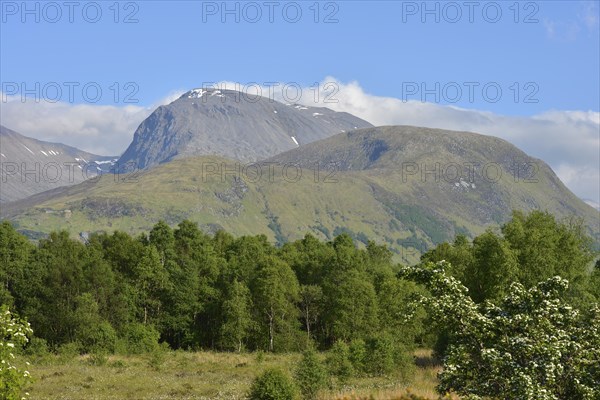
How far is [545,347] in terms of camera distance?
15789 millimetres

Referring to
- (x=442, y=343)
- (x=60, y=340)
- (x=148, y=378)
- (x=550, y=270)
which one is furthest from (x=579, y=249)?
(x=60, y=340)

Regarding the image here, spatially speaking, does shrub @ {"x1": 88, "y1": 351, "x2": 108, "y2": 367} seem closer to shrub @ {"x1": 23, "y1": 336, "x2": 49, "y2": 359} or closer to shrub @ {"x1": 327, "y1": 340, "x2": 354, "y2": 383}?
shrub @ {"x1": 23, "y1": 336, "x2": 49, "y2": 359}

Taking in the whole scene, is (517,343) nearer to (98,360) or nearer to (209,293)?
(98,360)

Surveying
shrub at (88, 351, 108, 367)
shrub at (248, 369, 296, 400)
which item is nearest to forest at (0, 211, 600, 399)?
shrub at (88, 351, 108, 367)

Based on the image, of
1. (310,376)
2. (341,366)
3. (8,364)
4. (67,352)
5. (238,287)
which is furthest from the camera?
(238,287)

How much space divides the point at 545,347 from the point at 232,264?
8471 cm

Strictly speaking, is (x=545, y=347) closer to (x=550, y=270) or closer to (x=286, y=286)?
(x=550, y=270)

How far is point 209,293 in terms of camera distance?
3666 inches

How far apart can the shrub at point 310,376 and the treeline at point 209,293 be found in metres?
33.6

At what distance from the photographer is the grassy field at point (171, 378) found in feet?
146

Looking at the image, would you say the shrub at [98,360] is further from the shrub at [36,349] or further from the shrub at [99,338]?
the shrub at [99,338]

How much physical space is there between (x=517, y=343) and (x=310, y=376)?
25.0 meters

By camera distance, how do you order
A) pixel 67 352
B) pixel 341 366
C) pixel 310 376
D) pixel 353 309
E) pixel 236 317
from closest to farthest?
pixel 310 376 → pixel 341 366 → pixel 67 352 → pixel 353 309 → pixel 236 317

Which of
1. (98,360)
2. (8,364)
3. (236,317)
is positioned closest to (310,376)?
(8,364)
